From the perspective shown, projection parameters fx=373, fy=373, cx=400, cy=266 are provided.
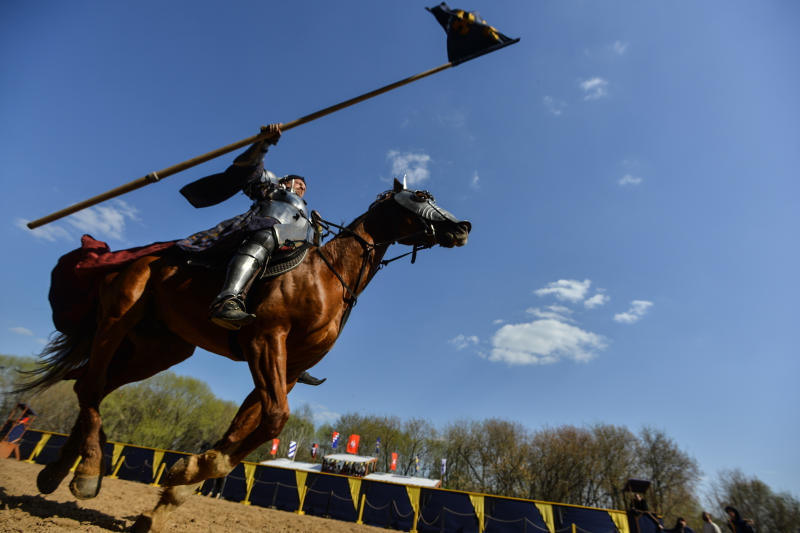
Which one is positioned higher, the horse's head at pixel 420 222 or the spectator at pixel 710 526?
the horse's head at pixel 420 222

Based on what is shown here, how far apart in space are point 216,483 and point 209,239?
15.2m

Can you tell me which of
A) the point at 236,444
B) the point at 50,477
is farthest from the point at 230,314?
the point at 50,477

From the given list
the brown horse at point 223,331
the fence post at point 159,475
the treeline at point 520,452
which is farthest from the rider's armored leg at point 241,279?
the treeline at point 520,452

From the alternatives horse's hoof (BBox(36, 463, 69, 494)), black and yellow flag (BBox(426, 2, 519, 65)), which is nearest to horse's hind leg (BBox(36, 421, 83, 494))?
horse's hoof (BBox(36, 463, 69, 494))

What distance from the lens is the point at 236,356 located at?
366 cm

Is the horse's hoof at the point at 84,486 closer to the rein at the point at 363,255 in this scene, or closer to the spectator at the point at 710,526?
the rein at the point at 363,255

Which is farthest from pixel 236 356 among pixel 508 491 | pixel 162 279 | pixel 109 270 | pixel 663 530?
pixel 508 491

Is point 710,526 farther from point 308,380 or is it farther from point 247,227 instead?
point 247,227

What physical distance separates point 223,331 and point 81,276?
1747 millimetres

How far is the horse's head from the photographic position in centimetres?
417

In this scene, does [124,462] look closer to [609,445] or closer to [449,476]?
[449,476]

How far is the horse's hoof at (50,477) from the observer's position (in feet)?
11.7

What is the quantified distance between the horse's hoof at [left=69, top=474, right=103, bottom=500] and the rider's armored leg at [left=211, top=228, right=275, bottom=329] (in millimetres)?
1926

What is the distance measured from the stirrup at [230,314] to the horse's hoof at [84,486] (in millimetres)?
1893
